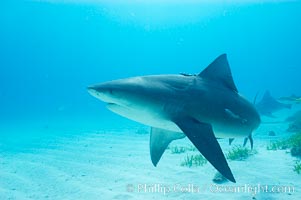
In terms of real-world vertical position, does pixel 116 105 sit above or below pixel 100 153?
above

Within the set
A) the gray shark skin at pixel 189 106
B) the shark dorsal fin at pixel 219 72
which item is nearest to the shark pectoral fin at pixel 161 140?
the gray shark skin at pixel 189 106

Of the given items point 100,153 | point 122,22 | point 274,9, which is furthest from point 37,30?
point 100,153

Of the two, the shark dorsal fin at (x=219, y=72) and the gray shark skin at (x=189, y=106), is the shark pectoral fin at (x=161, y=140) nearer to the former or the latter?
the gray shark skin at (x=189, y=106)

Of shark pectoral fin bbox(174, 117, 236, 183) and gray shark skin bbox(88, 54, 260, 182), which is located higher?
gray shark skin bbox(88, 54, 260, 182)

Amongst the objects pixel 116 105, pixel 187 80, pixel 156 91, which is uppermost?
pixel 187 80

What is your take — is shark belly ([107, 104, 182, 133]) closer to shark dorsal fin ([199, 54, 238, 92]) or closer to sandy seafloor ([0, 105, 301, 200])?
shark dorsal fin ([199, 54, 238, 92])

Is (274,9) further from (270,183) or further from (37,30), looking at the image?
(270,183)

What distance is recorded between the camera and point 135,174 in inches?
303

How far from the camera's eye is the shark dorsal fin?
17.0 feet

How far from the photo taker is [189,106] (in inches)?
168

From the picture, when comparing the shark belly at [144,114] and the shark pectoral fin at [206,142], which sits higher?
the shark belly at [144,114]

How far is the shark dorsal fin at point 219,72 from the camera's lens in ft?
17.0

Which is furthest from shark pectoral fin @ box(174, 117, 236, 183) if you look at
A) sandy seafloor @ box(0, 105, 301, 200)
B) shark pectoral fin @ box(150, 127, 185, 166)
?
sandy seafloor @ box(0, 105, 301, 200)

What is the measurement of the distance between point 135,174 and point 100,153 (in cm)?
409
